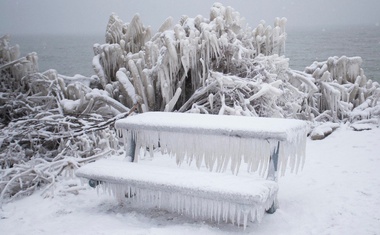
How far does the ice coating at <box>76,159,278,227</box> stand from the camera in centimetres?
289

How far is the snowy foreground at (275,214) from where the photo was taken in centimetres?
313

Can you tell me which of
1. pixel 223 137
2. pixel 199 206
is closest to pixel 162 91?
pixel 223 137

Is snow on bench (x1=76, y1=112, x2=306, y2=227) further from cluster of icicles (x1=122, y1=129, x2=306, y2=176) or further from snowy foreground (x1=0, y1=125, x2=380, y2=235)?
snowy foreground (x1=0, y1=125, x2=380, y2=235)

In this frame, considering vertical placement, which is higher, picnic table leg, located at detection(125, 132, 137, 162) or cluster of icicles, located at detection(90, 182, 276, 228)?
picnic table leg, located at detection(125, 132, 137, 162)

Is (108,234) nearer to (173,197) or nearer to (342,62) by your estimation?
(173,197)

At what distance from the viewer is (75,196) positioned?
411cm

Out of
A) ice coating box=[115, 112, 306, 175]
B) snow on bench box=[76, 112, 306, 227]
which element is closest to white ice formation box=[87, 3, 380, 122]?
ice coating box=[115, 112, 306, 175]

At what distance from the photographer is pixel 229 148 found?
349 cm

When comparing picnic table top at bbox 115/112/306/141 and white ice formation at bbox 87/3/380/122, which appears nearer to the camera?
picnic table top at bbox 115/112/306/141

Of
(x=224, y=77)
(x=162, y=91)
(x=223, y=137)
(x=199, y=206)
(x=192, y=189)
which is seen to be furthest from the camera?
(x=162, y=91)

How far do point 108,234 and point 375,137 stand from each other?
16.1 feet

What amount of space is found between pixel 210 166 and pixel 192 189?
699 millimetres

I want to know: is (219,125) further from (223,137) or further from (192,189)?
(192,189)

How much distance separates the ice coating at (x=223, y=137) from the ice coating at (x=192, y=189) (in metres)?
0.29
